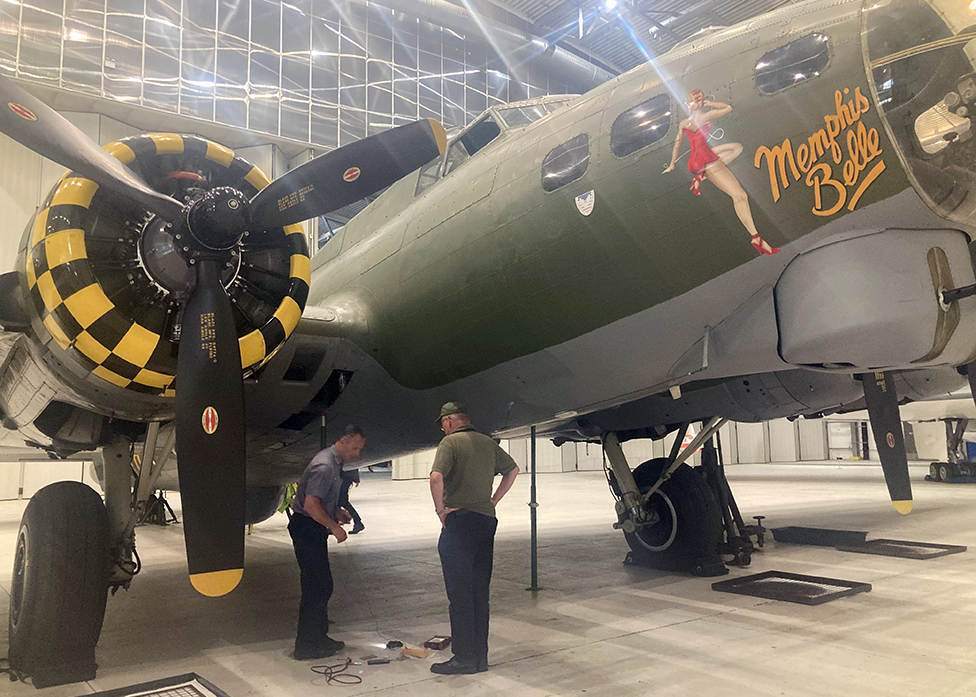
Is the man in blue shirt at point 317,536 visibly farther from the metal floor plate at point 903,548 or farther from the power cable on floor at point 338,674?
the metal floor plate at point 903,548

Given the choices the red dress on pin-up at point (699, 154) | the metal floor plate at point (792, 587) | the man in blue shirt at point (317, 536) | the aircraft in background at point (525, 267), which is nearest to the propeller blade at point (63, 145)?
the aircraft in background at point (525, 267)

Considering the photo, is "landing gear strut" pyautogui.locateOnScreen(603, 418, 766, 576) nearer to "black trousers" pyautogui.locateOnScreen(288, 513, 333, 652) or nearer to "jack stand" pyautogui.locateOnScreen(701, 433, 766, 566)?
"jack stand" pyautogui.locateOnScreen(701, 433, 766, 566)

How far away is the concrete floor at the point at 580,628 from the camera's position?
3.94 metres

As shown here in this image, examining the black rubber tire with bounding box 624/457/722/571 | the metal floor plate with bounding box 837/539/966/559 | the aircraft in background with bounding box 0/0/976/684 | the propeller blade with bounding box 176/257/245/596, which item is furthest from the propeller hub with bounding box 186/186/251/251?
the metal floor plate with bounding box 837/539/966/559

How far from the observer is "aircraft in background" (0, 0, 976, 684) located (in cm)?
342

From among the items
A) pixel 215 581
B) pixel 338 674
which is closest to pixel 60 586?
pixel 215 581

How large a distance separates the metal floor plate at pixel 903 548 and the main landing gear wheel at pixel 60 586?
334 inches

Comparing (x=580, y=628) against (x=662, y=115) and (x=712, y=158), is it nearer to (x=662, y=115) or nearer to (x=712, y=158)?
(x=712, y=158)

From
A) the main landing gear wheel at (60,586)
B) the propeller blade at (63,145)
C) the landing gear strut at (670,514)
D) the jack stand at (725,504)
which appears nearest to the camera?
the propeller blade at (63,145)

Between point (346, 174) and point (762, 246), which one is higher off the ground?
point (346, 174)

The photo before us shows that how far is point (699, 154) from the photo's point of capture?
12.3 feet

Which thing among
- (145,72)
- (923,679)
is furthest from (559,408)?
(145,72)

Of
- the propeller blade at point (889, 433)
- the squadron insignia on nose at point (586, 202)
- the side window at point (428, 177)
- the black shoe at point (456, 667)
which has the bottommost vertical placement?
the black shoe at point (456, 667)

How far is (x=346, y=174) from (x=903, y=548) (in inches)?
334
